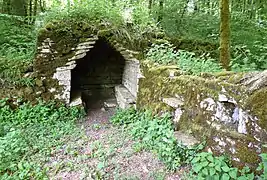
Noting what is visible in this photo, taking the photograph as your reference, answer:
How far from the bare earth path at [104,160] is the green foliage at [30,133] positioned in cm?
26

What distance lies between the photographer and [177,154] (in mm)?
3283

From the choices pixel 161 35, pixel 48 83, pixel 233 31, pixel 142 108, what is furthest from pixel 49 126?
pixel 233 31

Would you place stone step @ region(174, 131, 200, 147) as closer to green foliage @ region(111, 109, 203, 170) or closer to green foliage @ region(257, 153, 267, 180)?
green foliage @ region(111, 109, 203, 170)

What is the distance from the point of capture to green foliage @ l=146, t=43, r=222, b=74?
4133 millimetres

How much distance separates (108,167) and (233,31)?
6011 mm

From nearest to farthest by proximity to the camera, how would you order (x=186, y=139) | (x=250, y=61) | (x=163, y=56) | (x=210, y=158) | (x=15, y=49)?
1. (x=210, y=158)
2. (x=186, y=139)
3. (x=163, y=56)
4. (x=250, y=61)
5. (x=15, y=49)

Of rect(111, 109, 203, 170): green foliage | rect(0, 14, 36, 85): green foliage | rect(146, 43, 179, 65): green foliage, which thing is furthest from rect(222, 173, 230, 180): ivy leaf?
rect(0, 14, 36, 85): green foliage

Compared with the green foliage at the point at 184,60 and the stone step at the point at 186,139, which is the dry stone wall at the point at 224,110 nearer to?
the stone step at the point at 186,139

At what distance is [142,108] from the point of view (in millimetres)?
5348

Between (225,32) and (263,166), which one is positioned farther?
(225,32)

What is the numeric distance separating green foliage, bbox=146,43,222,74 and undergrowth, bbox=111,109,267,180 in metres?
0.98

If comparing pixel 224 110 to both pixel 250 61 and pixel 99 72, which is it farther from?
pixel 99 72

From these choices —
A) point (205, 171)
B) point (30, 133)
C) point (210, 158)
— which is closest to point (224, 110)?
point (210, 158)

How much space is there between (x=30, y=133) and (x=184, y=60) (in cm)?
340
